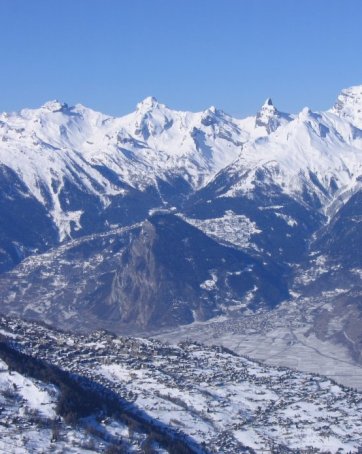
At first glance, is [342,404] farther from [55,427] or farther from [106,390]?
[55,427]

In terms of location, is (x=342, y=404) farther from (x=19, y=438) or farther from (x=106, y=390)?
(x=19, y=438)

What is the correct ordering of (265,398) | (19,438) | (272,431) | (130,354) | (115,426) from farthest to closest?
(130,354), (265,398), (272,431), (115,426), (19,438)

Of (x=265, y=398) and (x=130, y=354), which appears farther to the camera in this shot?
(x=130, y=354)

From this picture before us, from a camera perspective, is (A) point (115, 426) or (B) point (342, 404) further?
(B) point (342, 404)

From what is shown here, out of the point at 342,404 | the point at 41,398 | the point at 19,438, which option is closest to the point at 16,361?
the point at 41,398

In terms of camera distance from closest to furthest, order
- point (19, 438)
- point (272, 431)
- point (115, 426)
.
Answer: point (19, 438)
point (115, 426)
point (272, 431)

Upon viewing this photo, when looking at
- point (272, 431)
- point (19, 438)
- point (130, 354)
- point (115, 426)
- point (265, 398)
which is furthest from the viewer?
point (130, 354)

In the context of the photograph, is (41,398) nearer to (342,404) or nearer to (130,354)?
(130,354)

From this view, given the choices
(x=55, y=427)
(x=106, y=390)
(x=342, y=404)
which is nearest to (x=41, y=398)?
(x=55, y=427)
